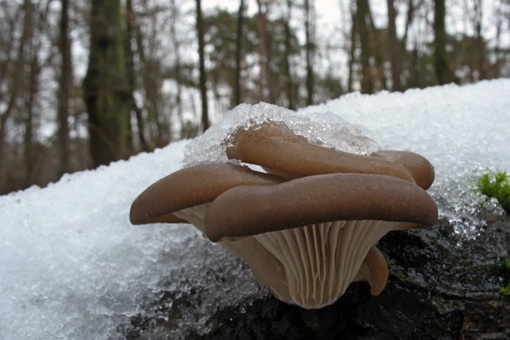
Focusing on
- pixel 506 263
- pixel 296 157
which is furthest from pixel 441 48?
pixel 296 157

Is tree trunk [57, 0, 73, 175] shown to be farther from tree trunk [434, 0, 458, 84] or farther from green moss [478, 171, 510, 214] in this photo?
tree trunk [434, 0, 458, 84]

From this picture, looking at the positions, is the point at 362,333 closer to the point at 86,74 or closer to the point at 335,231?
the point at 335,231

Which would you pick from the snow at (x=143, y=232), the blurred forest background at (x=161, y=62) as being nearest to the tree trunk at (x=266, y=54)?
the blurred forest background at (x=161, y=62)

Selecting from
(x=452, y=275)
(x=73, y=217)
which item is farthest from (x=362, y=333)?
(x=73, y=217)

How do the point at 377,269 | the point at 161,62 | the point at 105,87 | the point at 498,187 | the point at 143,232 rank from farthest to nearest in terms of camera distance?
the point at 161,62, the point at 105,87, the point at 143,232, the point at 498,187, the point at 377,269

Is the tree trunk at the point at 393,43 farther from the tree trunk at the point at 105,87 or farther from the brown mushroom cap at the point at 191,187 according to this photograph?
the brown mushroom cap at the point at 191,187

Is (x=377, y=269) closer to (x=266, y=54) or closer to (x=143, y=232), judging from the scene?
(x=143, y=232)

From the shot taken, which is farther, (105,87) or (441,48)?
(441,48)

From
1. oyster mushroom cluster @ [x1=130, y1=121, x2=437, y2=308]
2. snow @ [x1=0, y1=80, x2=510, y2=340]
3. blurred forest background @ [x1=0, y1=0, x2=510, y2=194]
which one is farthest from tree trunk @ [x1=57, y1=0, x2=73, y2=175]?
oyster mushroom cluster @ [x1=130, y1=121, x2=437, y2=308]
